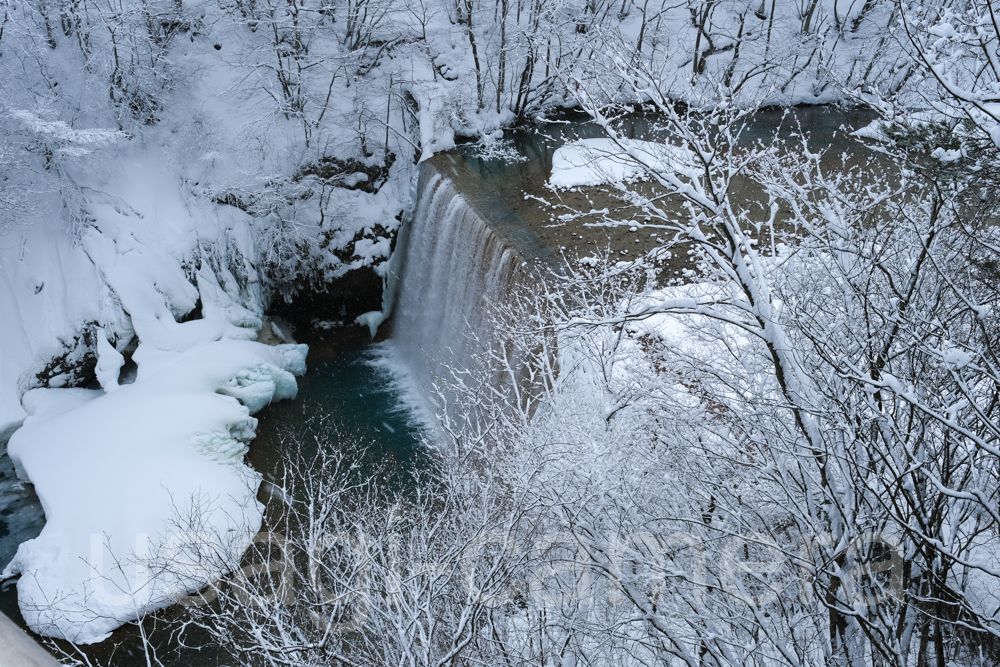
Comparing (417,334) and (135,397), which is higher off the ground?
(135,397)

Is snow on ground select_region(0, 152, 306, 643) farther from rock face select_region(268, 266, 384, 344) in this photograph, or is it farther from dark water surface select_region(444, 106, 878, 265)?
dark water surface select_region(444, 106, 878, 265)

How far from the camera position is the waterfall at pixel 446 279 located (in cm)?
1241

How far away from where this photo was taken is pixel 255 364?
13125 mm

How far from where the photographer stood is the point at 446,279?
14109 mm

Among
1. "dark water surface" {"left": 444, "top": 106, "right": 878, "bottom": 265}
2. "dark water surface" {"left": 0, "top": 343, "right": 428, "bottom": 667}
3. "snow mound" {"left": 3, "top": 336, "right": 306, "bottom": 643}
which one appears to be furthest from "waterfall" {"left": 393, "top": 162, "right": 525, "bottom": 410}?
"snow mound" {"left": 3, "top": 336, "right": 306, "bottom": 643}

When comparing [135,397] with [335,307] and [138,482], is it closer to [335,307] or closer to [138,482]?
[138,482]

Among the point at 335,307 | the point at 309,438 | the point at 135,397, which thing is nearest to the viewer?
the point at 135,397

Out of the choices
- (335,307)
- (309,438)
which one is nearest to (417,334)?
(335,307)

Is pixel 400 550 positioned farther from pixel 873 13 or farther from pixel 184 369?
pixel 873 13

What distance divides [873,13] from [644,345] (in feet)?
53.6

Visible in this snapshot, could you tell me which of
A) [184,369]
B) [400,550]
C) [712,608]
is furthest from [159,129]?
[712,608]

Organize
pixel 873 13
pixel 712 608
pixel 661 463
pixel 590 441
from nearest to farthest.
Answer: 1. pixel 712 608
2. pixel 661 463
3. pixel 590 441
4. pixel 873 13

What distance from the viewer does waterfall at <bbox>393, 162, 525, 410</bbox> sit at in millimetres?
12406

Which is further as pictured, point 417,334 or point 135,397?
point 417,334
